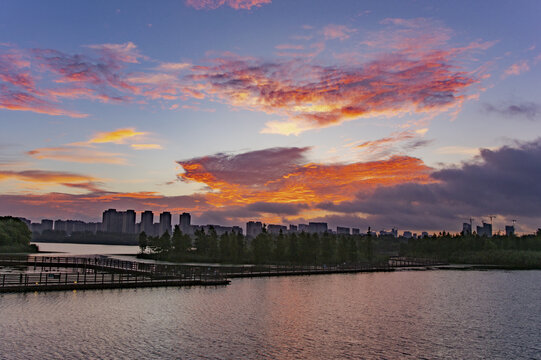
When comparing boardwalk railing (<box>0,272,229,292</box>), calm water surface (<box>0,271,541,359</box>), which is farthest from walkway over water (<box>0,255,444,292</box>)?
calm water surface (<box>0,271,541,359</box>)

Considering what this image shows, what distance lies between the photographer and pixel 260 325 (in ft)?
177

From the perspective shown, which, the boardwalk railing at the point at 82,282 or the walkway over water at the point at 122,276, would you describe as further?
the walkway over water at the point at 122,276

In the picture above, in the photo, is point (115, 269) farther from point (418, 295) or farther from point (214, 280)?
point (418, 295)

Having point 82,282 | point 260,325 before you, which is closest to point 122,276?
point 82,282

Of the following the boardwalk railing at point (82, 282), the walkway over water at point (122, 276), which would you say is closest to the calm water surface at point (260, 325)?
the boardwalk railing at point (82, 282)

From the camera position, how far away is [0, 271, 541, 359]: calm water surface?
4144cm

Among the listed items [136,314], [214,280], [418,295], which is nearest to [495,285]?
[418,295]

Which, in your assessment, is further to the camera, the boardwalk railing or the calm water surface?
the boardwalk railing

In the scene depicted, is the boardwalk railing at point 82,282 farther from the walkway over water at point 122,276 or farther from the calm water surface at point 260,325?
the calm water surface at point 260,325

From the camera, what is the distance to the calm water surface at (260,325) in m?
41.4

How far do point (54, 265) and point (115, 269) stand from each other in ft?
89.3

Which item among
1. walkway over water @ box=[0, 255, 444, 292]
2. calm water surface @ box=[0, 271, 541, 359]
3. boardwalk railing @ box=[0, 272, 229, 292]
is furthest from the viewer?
walkway over water @ box=[0, 255, 444, 292]

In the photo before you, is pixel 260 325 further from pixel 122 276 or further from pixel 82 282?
pixel 122 276

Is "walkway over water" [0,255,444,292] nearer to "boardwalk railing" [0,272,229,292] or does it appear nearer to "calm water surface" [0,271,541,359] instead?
"boardwalk railing" [0,272,229,292]
